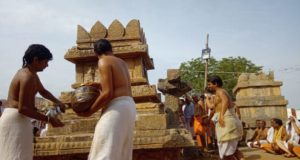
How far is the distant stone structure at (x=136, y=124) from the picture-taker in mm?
4504

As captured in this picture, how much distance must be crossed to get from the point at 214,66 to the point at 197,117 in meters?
23.0

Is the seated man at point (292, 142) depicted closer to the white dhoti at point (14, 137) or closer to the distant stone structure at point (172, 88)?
the distant stone structure at point (172, 88)

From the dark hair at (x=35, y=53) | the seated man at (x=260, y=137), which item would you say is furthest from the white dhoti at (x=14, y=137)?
the seated man at (x=260, y=137)

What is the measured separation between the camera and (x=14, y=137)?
10.3ft

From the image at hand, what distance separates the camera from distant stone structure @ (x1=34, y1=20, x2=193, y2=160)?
14.8 feet

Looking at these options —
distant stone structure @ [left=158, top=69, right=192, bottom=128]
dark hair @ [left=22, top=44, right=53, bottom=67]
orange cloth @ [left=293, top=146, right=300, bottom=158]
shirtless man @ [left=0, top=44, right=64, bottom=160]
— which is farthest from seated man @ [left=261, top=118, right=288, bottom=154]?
dark hair @ [left=22, top=44, right=53, bottom=67]

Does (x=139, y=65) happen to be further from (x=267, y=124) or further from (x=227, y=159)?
(x=267, y=124)

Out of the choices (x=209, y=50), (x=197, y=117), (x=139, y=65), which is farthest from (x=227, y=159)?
(x=209, y=50)

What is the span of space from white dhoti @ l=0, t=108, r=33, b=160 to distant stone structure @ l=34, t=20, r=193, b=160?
1.32m

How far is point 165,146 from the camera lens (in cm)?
446

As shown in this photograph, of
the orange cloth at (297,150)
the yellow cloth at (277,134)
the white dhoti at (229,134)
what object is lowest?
the orange cloth at (297,150)

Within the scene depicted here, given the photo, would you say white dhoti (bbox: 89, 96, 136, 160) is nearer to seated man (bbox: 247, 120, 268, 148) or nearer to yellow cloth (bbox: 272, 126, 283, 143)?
yellow cloth (bbox: 272, 126, 283, 143)

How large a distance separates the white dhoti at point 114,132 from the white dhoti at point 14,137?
0.68m

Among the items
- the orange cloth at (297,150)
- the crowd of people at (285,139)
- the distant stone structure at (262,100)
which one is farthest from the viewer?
the distant stone structure at (262,100)
